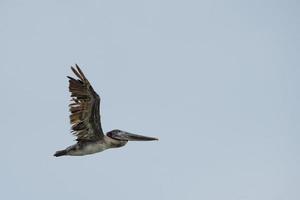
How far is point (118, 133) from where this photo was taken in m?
39.2

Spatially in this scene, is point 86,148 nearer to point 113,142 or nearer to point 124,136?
point 113,142

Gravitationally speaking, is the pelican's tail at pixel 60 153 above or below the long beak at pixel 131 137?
below

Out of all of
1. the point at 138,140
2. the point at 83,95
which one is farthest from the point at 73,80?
the point at 138,140

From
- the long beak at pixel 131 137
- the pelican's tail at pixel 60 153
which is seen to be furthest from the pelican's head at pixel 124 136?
the pelican's tail at pixel 60 153

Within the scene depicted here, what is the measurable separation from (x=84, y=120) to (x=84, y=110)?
0.33 metres

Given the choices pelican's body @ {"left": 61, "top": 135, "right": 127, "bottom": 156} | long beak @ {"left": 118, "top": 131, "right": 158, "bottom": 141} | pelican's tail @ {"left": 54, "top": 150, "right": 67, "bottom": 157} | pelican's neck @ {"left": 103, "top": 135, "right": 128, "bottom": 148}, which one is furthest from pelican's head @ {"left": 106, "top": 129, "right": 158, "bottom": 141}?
pelican's tail @ {"left": 54, "top": 150, "right": 67, "bottom": 157}

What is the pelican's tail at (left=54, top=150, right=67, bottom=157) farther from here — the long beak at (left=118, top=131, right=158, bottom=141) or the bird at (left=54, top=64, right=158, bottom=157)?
the long beak at (left=118, top=131, right=158, bottom=141)

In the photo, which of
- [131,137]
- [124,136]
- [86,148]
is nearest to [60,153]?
[86,148]

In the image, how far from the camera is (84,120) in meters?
37.8

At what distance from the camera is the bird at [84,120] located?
123 feet

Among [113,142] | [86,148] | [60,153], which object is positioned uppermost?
[113,142]

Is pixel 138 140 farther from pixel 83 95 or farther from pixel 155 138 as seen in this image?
pixel 83 95

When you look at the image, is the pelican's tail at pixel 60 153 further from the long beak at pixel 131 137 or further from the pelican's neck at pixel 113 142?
the long beak at pixel 131 137

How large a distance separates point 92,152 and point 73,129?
0.87 meters
